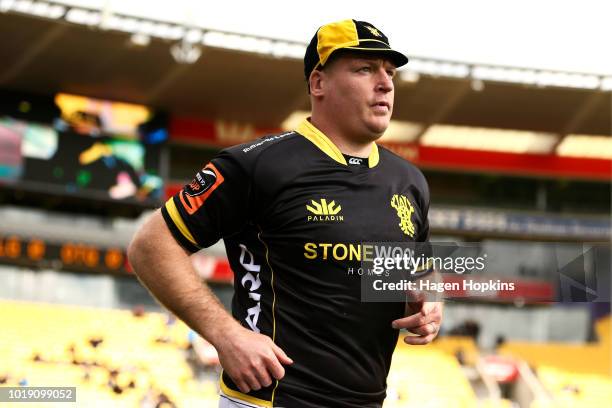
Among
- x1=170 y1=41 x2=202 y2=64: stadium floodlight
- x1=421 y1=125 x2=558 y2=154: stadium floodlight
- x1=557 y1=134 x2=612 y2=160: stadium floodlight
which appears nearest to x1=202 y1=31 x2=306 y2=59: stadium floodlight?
x1=170 y1=41 x2=202 y2=64: stadium floodlight

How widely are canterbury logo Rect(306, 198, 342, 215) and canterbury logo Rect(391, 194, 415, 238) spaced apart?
0.19 meters

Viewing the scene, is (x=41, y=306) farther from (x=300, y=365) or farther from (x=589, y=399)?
(x=300, y=365)

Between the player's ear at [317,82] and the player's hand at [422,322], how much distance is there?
69cm

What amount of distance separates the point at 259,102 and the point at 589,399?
10.7 m

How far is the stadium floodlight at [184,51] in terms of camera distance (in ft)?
66.1

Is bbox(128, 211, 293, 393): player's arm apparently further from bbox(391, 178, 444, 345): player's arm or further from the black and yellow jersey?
bbox(391, 178, 444, 345): player's arm

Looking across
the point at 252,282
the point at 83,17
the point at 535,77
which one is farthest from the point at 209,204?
the point at 535,77

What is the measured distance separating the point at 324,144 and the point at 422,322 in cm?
59

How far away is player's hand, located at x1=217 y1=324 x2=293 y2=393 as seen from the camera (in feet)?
7.48

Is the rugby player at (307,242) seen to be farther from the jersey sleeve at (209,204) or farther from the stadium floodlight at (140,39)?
the stadium floodlight at (140,39)

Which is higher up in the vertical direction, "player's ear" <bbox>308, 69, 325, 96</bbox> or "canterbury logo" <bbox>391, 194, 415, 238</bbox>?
"player's ear" <bbox>308, 69, 325, 96</bbox>

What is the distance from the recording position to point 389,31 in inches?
879

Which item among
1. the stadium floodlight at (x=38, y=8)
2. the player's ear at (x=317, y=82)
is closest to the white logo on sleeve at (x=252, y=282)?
the player's ear at (x=317, y=82)

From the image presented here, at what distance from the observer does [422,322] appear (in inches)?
99.6
